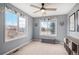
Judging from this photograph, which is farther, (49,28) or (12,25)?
(12,25)

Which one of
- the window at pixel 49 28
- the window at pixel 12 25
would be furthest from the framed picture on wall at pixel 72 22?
the window at pixel 12 25

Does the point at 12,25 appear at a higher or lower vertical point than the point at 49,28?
higher

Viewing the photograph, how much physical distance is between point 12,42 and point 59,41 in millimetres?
1399

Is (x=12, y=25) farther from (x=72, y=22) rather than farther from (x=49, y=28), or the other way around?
(x=72, y=22)

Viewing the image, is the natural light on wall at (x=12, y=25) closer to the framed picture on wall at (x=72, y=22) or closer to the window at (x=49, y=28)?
the window at (x=49, y=28)

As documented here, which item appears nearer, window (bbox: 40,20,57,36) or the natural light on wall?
window (bbox: 40,20,57,36)

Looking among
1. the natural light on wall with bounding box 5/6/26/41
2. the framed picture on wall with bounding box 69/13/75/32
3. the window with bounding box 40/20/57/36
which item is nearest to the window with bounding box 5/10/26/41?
the natural light on wall with bounding box 5/6/26/41

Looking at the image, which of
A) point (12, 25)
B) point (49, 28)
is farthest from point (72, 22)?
point (12, 25)

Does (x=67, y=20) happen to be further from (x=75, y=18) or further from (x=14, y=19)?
(x=14, y=19)

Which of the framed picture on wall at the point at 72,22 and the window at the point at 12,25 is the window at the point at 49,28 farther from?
the window at the point at 12,25

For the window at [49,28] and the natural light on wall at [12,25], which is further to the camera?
the natural light on wall at [12,25]

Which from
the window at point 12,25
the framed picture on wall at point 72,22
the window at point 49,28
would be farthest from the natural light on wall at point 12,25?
the framed picture on wall at point 72,22

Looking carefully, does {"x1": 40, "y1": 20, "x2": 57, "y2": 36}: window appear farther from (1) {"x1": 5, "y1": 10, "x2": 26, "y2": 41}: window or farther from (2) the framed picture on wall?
(1) {"x1": 5, "y1": 10, "x2": 26, "y2": 41}: window
